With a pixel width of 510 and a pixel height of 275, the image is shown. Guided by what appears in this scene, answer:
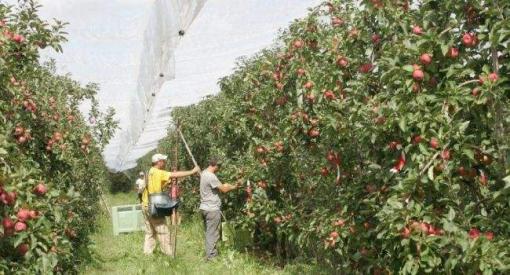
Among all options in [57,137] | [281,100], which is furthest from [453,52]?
[57,137]

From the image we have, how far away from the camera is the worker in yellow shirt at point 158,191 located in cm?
845

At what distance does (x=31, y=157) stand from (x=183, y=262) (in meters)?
3.45

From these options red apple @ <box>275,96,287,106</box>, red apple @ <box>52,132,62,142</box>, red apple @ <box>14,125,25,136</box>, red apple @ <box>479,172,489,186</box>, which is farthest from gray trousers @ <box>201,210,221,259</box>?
red apple @ <box>479,172,489,186</box>

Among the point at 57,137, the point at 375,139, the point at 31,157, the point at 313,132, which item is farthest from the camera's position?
the point at 57,137

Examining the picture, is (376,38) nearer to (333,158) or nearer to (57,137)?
(333,158)

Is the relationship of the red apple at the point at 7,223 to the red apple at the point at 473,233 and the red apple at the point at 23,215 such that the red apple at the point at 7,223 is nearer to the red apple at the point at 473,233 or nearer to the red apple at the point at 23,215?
the red apple at the point at 23,215

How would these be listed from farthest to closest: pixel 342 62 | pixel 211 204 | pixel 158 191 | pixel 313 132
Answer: pixel 158 191, pixel 211 204, pixel 313 132, pixel 342 62

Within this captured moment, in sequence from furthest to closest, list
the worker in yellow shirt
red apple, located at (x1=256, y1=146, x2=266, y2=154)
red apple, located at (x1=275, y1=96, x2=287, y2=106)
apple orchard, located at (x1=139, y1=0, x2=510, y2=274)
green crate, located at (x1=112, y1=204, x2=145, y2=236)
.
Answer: green crate, located at (x1=112, y1=204, x2=145, y2=236), the worker in yellow shirt, red apple, located at (x1=256, y1=146, x2=266, y2=154), red apple, located at (x1=275, y1=96, x2=287, y2=106), apple orchard, located at (x1=139, y1=0, x2=510, y2=274)

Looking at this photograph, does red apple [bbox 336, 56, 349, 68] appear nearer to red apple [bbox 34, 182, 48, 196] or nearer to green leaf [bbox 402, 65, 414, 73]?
green leaf [bbox 402, 65, 414, 73]

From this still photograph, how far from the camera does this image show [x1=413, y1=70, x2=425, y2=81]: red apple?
3146 mm

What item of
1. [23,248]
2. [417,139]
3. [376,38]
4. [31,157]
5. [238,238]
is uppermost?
[376,38]

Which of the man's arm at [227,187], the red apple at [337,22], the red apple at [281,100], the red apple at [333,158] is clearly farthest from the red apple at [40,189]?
the man's arm at [227,187]

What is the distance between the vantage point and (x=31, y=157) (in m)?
5.19

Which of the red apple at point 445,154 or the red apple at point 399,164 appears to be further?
the red apple at point 399,164
